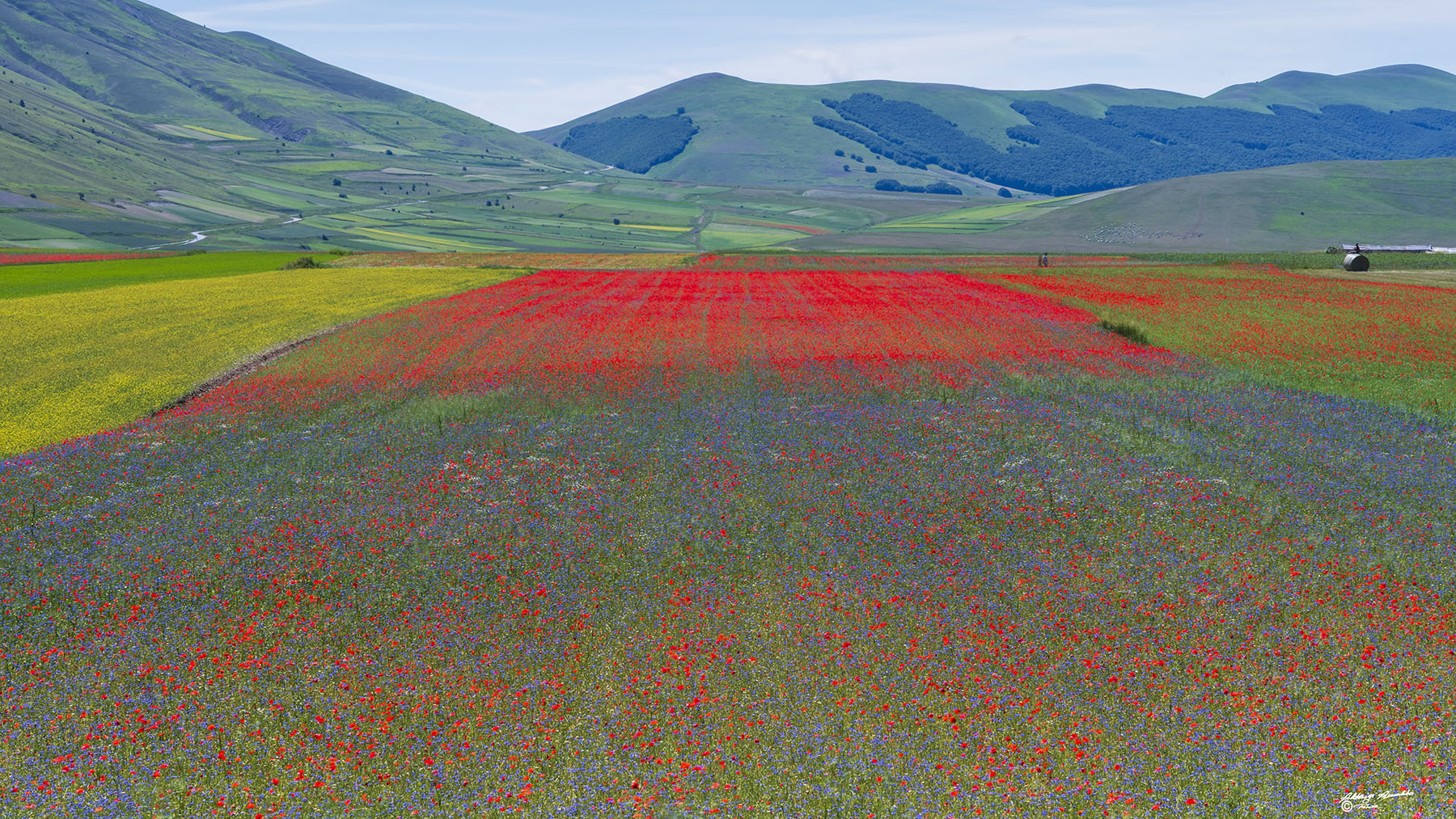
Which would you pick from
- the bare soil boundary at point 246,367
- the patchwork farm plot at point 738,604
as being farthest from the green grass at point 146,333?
the patchwork farm plot at point 738,604

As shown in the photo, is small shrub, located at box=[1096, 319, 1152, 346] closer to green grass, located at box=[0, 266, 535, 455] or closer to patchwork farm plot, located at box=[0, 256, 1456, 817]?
patchwork farm plot, located at box=[0, 256, 1456, 817]

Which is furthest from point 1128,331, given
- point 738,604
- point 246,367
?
point 246,367

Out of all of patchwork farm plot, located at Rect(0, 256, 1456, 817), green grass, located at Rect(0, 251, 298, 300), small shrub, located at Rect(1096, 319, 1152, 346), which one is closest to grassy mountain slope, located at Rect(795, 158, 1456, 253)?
green grass, located at Rect(0, 251, 298, 300)

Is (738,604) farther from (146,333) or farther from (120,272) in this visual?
(120,272)

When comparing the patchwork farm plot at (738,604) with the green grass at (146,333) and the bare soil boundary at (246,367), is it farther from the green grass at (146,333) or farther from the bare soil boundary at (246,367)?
the green grass at (146,333)

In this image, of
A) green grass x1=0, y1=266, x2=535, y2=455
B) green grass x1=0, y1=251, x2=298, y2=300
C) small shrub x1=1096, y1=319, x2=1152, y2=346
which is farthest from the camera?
green grass x1=0, y1=251, x2=298, y2=300

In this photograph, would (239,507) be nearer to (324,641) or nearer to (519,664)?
(324,641)

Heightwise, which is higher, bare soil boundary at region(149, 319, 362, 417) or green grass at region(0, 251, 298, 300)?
green grass at region(0, 251, 298, 300)
